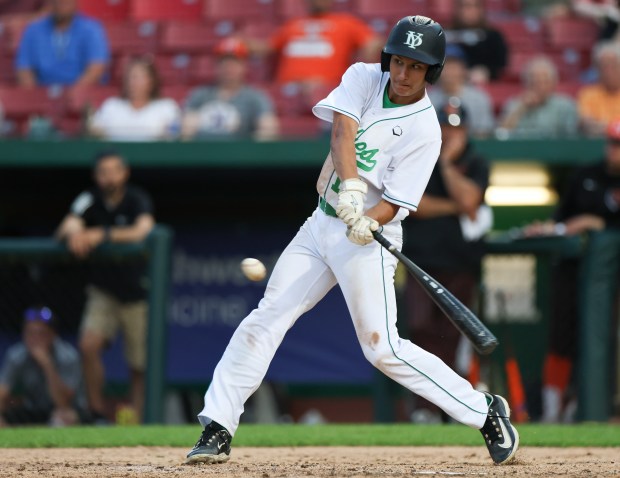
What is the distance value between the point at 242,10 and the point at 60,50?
6.05ft

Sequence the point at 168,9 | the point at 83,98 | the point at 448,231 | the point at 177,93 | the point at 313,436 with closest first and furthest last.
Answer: the point at 313,436 < the point at 448,231 < the point at 83,98 < the point at 177,93 < the point at 168,9

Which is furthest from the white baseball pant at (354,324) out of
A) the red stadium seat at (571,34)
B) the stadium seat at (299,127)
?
the red stadium seat at (571,34)

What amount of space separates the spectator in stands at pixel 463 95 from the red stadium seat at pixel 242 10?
2.57 meters


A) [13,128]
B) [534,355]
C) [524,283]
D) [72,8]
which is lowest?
[534,355]

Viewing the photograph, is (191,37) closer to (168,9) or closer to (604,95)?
(168,9)

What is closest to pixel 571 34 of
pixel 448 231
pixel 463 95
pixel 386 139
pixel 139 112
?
pixel 463 95

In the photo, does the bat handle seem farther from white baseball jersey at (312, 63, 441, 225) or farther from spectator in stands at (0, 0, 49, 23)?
spectator in stands at (0, 0, 49, 23)

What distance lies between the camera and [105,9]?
11016 mm

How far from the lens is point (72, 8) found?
9477 mm

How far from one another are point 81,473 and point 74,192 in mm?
5279

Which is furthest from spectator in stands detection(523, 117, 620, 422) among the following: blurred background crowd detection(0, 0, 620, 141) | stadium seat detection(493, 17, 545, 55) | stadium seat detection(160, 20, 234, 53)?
stadium seat detection(160, 20, 234, 53)

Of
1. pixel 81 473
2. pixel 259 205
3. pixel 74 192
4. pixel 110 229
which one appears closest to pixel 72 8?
pixel 74 192

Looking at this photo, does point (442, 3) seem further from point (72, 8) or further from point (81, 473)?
point (81, 473)

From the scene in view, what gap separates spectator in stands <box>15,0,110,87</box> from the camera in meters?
9.32
